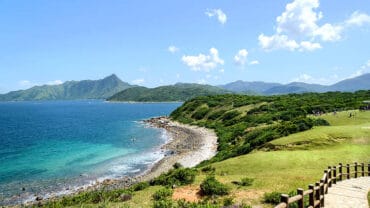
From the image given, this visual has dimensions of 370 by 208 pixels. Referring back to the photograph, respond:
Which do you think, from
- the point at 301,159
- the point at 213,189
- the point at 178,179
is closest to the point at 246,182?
the point at 213,189

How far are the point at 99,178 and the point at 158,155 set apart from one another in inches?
699

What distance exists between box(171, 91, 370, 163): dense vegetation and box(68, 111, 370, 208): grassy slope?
500cm

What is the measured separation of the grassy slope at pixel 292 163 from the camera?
72.0ft

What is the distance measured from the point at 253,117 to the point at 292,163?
174ft

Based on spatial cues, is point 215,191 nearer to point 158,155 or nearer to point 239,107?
point 158,155

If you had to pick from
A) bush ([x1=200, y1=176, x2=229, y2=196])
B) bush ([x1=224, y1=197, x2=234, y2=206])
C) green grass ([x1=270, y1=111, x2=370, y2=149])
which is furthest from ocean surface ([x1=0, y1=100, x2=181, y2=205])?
bush ([x1=224, y1=197, x2=234, y2=206])

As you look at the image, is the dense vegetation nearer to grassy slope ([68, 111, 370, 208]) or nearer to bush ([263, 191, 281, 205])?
grassy slope ([68, 111, 370, 208])

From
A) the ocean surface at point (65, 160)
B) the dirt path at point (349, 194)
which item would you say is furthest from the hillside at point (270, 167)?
the ocean surface at point (65, 160)

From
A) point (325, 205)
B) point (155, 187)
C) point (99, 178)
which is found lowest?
point (99, 178)

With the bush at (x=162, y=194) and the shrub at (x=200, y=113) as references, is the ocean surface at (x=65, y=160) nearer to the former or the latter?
the bush at (x=162, y=194)

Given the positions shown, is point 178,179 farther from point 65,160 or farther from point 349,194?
point 65,160

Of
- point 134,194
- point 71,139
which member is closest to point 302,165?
point 134,194

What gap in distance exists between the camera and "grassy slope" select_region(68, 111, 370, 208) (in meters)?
21.9

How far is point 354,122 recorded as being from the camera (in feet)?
175
